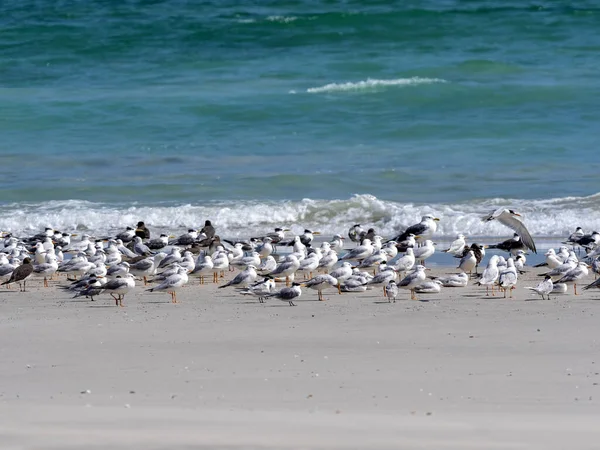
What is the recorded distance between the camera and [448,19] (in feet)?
116

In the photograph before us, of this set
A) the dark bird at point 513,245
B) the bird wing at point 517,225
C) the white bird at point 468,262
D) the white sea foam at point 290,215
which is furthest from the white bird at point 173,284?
the white sea foam at point 290,215

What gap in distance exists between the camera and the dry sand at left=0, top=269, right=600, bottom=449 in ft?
20.1

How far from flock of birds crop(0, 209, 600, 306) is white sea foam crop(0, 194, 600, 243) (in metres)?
1.84

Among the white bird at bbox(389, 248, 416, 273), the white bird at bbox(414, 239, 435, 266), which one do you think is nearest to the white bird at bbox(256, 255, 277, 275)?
the white bird at bbox(389, 248, 416, 273)

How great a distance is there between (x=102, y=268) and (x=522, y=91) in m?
18.7

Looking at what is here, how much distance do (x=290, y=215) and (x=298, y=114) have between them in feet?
29.6

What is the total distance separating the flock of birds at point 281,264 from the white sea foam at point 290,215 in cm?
184

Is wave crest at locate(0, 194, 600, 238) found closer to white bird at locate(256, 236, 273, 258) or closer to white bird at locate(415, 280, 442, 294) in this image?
white bird at locate(256, 236, 273, 258)

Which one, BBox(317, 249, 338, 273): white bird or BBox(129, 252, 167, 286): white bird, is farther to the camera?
BBox(317, 249, 338, 273): white bird

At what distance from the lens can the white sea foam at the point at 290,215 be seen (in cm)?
1866

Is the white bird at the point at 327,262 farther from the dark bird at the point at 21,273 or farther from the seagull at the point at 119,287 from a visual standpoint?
the dark bird at the point at 21,273

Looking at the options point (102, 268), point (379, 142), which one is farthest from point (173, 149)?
point (102, 268)

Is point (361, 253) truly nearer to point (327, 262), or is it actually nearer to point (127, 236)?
point (327, 262)

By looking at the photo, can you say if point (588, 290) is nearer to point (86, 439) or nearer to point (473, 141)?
point (86, 439)
